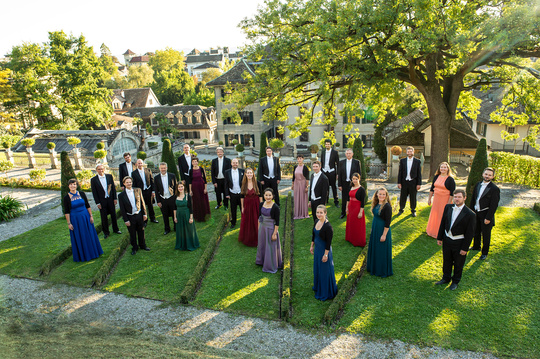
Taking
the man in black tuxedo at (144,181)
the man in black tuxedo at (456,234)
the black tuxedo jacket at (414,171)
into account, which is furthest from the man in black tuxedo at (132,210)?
the black tuxedo jacket at (414,171)

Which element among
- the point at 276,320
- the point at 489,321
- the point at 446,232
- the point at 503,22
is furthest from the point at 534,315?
the point at 503,22

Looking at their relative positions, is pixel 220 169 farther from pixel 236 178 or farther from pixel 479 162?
pixel 479 162

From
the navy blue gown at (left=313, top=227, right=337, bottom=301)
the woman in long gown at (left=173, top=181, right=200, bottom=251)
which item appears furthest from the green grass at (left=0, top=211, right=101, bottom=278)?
the navy blue gown at (left=313, top=227, right=337, bottom=301)

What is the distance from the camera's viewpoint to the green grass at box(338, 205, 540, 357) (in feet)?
20.2

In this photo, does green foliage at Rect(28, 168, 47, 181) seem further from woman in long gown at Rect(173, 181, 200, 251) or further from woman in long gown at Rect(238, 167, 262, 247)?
woman in long gown at Rect(238, 167, 262, 247)

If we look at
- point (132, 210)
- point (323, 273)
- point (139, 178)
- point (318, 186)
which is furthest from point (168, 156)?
point (323, 273)

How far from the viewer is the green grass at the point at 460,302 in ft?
20.2

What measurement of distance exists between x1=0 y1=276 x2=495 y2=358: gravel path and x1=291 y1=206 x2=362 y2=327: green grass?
0.48 m

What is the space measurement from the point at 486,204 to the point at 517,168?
10492 millimetres

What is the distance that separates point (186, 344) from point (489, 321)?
227 inches

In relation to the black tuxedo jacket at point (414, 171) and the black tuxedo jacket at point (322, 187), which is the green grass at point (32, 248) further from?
the black tuxedo jacket at point (414, 171)

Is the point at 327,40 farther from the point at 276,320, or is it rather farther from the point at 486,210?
the point at 276,320

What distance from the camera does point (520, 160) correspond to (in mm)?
16250

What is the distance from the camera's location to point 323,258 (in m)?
7.12
